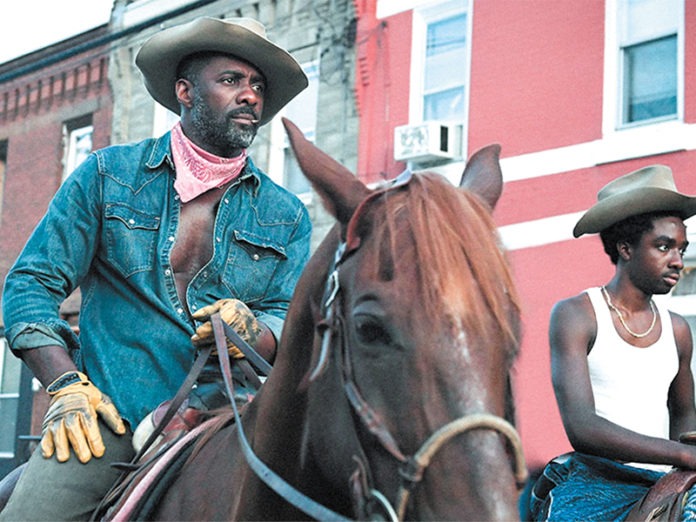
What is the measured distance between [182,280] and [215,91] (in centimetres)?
59

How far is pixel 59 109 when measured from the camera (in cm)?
1755

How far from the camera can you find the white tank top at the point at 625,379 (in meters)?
3.98

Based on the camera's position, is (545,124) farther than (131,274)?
Yes

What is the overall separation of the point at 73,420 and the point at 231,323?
19.5 inches

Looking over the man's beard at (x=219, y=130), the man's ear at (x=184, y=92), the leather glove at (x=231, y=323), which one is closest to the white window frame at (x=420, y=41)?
the man's ear at (x=184, y=92)

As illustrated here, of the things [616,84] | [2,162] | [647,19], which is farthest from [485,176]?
[2,162]

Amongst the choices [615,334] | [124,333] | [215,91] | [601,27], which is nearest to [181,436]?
[124,333]

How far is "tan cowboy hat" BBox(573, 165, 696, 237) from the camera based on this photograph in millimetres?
4141

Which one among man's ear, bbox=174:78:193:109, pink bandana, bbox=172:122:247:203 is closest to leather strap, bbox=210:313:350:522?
pink bandana, bbox=172:122:247:203

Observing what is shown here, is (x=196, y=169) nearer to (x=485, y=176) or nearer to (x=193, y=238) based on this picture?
(x=193, y=238)

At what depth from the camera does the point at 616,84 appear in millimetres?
10516

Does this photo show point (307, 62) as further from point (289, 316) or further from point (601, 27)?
point (289, 316)

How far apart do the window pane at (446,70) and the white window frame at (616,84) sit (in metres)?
2.06

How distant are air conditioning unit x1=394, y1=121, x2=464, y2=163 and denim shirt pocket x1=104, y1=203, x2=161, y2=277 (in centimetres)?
876
